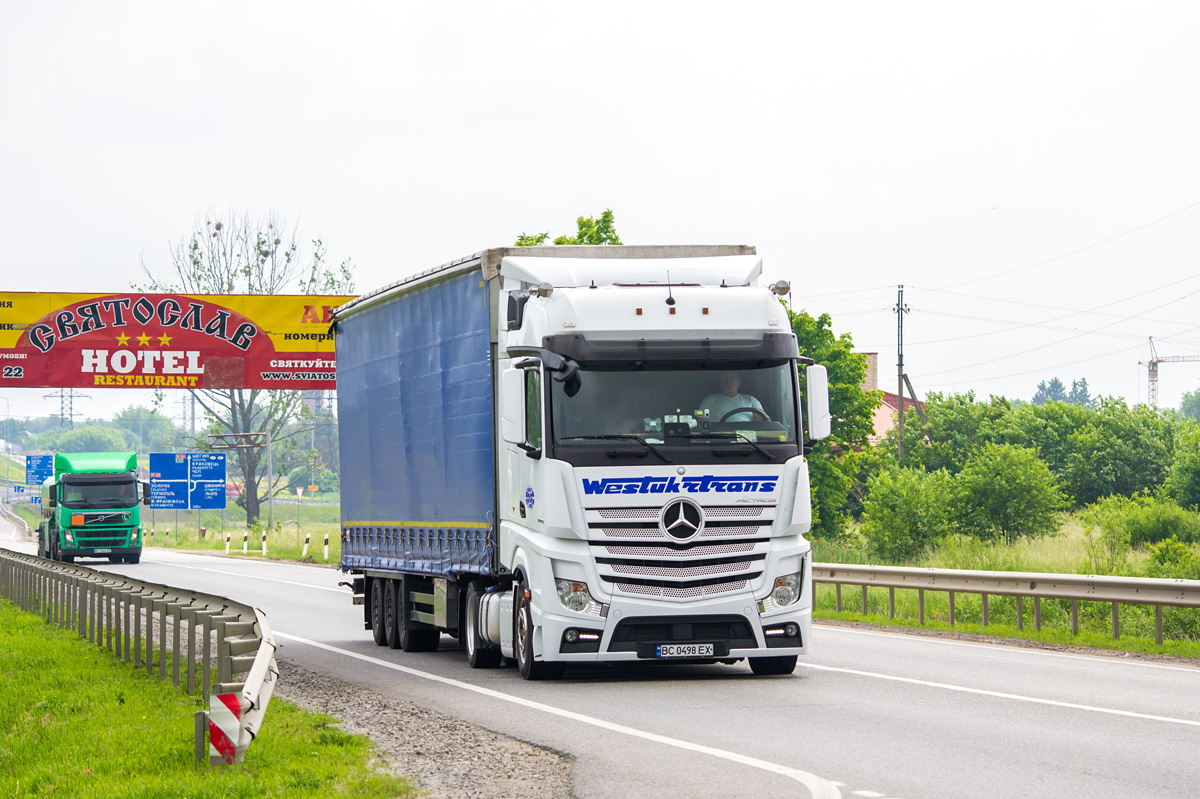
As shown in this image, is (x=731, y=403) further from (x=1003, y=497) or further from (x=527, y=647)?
(x=1003, y=497)

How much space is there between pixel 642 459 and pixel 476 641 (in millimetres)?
3368

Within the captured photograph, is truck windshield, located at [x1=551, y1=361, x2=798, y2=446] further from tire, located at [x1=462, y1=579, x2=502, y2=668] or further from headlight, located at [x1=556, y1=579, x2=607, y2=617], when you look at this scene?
tire, located at [x1=462, y1=579, x2=502, y2=668]

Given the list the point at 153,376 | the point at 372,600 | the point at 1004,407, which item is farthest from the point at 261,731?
the point at 1004,407

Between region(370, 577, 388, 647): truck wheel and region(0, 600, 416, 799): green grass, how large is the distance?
482 cm

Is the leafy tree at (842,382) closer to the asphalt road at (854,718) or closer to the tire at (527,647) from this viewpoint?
the asphalt road at (854,718)

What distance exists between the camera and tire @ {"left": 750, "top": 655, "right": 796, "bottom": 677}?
46.0ft

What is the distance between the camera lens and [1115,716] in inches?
436

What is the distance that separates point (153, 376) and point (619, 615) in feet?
86.9

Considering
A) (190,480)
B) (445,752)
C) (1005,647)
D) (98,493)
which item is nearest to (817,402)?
(445,752)

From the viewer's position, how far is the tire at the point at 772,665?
46.0 feet

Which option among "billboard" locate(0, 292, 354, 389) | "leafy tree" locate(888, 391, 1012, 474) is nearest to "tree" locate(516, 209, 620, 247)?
"billboard" locate(0, 292, 354, 389)

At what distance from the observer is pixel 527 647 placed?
44.8 feet

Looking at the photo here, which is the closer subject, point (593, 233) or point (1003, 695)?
point (1003, 695)

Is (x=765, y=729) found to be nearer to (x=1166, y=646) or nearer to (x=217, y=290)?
(x=1166, y=646)
